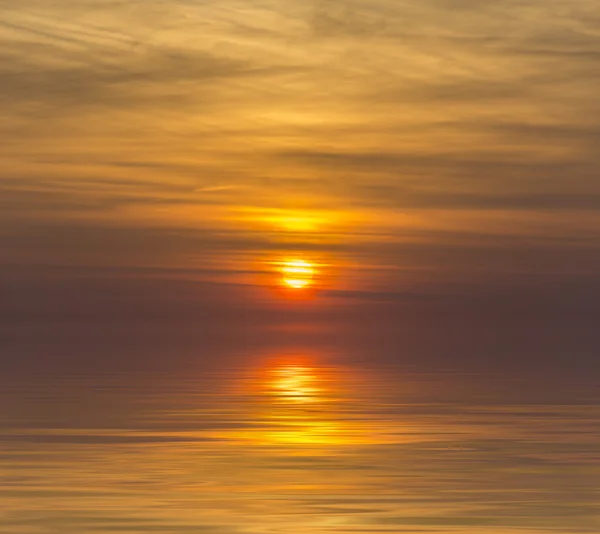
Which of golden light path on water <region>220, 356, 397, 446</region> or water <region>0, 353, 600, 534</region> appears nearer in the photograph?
water <region>0, 353, 600, 534</region>

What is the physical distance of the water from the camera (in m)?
12.9

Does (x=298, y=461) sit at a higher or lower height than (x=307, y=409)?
lower

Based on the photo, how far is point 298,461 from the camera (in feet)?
55.3

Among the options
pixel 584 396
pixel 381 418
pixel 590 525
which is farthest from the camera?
pixel 584 396

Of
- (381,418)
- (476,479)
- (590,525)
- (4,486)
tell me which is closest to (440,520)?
(590,525)

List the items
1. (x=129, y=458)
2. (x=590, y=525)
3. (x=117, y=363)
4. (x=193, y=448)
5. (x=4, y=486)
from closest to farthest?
(x=590, y=525) → (x=4, y=486) → (x=129, y=458) → (x=193, y=448) → (x=117, y=363)

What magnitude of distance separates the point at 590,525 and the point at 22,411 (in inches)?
536

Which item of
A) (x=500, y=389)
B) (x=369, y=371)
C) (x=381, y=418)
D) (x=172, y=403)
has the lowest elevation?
(x=381, y=418)

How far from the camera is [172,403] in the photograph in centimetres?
2633

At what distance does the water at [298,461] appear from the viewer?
1295cm

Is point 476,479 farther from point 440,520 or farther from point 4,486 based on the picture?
point 4,486

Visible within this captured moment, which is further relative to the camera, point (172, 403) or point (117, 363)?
point (117, 363)

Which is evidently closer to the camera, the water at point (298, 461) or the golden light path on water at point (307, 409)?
the water at point (298, 461)

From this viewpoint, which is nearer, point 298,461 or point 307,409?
point 298,461
